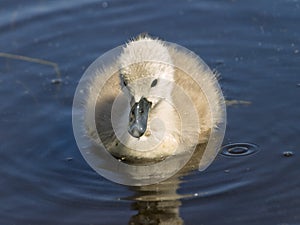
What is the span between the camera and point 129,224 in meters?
4.92

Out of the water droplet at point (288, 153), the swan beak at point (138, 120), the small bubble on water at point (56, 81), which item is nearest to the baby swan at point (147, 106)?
the swan beak at point (138, 120)

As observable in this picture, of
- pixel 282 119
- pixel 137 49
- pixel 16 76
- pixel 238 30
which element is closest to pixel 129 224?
pixel 137 49

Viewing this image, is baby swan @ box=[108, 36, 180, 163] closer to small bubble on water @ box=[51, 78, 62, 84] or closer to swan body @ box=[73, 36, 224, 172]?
swan body @ box=[73, 36, 224, 172]

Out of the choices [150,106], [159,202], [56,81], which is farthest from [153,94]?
[56,81]

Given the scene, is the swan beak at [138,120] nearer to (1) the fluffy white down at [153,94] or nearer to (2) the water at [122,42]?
(1) the fluffy white down at [153,94]

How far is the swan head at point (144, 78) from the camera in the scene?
4984mm

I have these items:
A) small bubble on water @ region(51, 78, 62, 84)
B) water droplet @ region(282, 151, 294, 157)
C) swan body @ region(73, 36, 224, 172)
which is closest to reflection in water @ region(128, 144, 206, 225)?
swan body @ region(73, 36, 224, 172)

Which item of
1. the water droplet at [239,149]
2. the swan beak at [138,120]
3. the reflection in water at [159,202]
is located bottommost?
the reflection in water at [159,202]

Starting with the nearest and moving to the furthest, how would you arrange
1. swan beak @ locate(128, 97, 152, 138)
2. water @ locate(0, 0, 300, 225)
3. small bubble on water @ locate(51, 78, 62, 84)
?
1. swan beak @ locate(128, 97, 152, 138)
2. water @ locate(0, 0, 300, 225)
3. small bubble on water @ locate(51, 78, 62, 84)

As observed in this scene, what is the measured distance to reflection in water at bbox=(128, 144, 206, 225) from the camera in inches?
196

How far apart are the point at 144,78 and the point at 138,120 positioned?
1.09 feet

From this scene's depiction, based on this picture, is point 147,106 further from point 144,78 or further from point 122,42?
point 122,42

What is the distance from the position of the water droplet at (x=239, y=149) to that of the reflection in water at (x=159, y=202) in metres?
0.24

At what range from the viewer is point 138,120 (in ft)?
16.2
